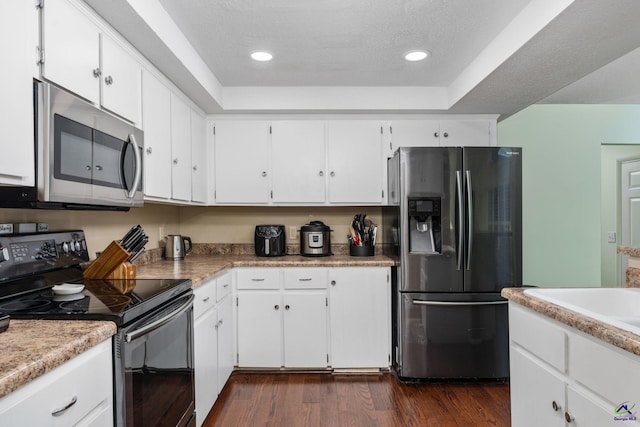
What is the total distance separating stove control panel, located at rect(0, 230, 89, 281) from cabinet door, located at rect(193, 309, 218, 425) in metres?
0.68

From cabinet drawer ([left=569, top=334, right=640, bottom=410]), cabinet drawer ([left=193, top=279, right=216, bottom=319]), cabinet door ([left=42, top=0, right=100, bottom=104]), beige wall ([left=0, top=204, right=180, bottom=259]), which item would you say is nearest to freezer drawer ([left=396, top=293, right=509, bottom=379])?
cabinet drawer ([left=193, top=279, right=216, bottom=319])

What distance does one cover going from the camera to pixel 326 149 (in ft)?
10.3

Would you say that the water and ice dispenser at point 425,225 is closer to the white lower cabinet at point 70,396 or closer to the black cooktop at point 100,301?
the black cooktop at point 100,301

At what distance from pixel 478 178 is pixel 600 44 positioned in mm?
1037

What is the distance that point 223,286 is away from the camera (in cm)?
254

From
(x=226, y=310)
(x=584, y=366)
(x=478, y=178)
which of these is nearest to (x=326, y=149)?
(x=478, y=178)

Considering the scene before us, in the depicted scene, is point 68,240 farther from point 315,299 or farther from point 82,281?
point 315,299

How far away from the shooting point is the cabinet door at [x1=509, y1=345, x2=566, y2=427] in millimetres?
1229

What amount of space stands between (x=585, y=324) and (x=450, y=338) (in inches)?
66.9

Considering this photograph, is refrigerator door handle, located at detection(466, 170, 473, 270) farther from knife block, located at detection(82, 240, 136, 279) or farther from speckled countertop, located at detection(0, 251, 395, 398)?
speckled countertop, located at detection(0, 251, 395, 398)

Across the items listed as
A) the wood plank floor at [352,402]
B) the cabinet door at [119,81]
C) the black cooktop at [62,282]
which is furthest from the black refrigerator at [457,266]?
the cabinet door at [119,81]

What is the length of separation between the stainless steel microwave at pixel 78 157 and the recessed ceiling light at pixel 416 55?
170 cm

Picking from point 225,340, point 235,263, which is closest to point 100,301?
point 225,340

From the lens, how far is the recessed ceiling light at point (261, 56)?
2367mm
